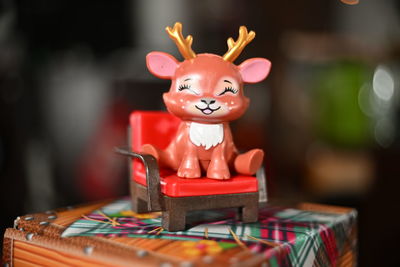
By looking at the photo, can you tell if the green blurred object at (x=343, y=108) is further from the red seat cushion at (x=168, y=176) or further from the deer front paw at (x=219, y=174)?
the deer front paw at (x=219, y=174)

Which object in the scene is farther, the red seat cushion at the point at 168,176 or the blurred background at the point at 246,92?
the blurred background at the point at 246,92

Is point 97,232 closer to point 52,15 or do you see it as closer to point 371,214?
point 52,15

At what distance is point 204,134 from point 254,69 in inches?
7.1

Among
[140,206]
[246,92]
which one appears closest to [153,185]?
[140,206]

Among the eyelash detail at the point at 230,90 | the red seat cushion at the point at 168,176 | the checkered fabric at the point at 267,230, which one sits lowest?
the checkered fabric at the point at 267,230

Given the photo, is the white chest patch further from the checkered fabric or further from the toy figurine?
the checkered fabric

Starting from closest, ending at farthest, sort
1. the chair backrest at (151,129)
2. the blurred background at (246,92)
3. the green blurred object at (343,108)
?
the chair backrest at (151,129) < the blurred background at (246,92) < the green blurred object at (343,108)

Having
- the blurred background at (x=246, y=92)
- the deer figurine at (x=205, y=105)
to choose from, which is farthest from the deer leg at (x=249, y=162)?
the blurred background at (x=246, y=92)

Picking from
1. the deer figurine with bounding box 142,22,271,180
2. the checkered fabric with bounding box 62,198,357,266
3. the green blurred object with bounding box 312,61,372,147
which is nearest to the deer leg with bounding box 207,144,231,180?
the deer figurine with bounding box 142,22,271,180

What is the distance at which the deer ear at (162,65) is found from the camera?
2.97ft

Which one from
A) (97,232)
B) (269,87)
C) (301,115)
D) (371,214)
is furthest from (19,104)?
(371,214)

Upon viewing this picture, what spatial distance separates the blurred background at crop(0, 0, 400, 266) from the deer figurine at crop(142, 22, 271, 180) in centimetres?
83

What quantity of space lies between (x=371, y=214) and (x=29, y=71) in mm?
1829

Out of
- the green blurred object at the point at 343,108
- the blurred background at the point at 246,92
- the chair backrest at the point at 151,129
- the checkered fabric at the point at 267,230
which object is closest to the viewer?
the checkered fabric at the point at 267,230
